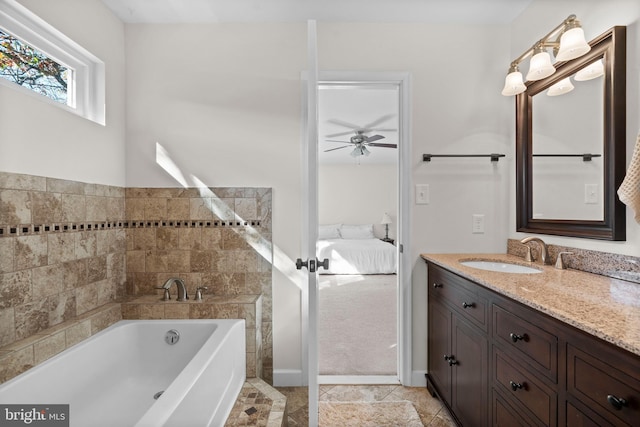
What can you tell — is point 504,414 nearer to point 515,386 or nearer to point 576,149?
point 515,386

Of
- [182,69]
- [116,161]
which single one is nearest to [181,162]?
[116,161]

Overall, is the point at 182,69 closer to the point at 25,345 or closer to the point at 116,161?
the point at 116,161

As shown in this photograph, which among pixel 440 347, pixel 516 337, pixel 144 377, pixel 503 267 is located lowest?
pixel 144 377

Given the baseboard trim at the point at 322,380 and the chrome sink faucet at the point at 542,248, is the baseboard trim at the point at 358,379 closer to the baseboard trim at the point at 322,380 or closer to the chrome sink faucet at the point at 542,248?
the baseboard trim at the point at 322,380

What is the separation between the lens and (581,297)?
44.0 inches

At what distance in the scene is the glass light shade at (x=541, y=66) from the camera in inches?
66.1

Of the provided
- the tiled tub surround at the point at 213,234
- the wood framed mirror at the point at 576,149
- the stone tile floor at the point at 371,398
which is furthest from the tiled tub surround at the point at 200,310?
the wood framed mirror at the point at 576,149

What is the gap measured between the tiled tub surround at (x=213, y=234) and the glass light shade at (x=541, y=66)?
5.84ft

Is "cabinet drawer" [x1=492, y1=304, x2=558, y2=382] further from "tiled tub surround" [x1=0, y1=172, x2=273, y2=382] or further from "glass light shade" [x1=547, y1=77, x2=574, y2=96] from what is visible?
"tiled tub surround" [x1=0, y1=172, x2=273, y2=382]

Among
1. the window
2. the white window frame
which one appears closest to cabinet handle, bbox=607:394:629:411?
the white window frame

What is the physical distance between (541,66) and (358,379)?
2243 millimetres

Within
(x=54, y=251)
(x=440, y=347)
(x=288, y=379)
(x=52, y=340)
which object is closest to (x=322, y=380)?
(x=288, y=379)

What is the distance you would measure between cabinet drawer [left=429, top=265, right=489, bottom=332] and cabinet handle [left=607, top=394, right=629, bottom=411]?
0.61 m

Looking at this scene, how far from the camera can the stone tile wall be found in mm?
1423
